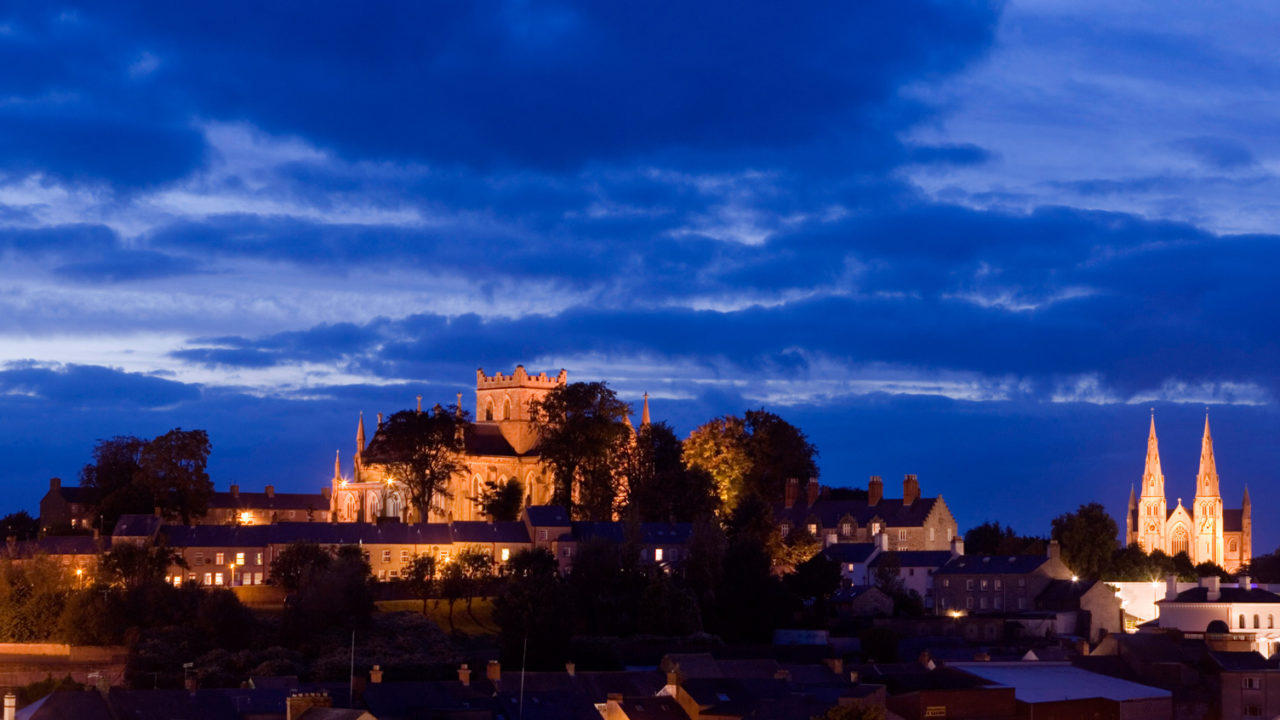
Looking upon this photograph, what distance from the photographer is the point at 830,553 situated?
94.4 meters

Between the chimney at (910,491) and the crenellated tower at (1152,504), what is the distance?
296 feet

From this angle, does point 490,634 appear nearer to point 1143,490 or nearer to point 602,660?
point 602,660

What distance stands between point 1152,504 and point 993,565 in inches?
4222

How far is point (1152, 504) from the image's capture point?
7485 inches

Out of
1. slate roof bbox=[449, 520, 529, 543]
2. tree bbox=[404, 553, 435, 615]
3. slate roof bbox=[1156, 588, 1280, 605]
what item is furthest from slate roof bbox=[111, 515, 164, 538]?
slate roof bbox=[1156, 588, 1280, 605]

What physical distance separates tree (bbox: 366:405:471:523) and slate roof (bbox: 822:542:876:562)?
19.9 m

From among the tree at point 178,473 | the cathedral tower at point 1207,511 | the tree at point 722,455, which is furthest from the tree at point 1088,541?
the cathedral tower at point 1207,511

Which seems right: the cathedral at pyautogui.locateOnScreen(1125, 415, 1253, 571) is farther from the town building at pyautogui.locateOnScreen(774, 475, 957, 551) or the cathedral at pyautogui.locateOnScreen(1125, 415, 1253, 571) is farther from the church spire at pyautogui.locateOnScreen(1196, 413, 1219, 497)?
the town building at pyautogui.locateOnScreen(774, 475, 957, 551)

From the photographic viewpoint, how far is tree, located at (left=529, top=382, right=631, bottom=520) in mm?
96188

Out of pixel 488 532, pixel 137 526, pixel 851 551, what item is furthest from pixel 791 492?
pixel 137 526

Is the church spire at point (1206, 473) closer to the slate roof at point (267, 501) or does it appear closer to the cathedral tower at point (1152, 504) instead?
the cathedral tower at point (1152, 504)

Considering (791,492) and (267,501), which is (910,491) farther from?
(267,501)

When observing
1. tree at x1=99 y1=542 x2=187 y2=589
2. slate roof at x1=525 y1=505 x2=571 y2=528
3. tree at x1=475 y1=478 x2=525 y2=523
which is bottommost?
tree at x1=99 y1=542 x2=187 y2=589

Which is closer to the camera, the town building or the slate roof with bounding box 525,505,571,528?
the slate roof with bounding box 525,505,571,528
